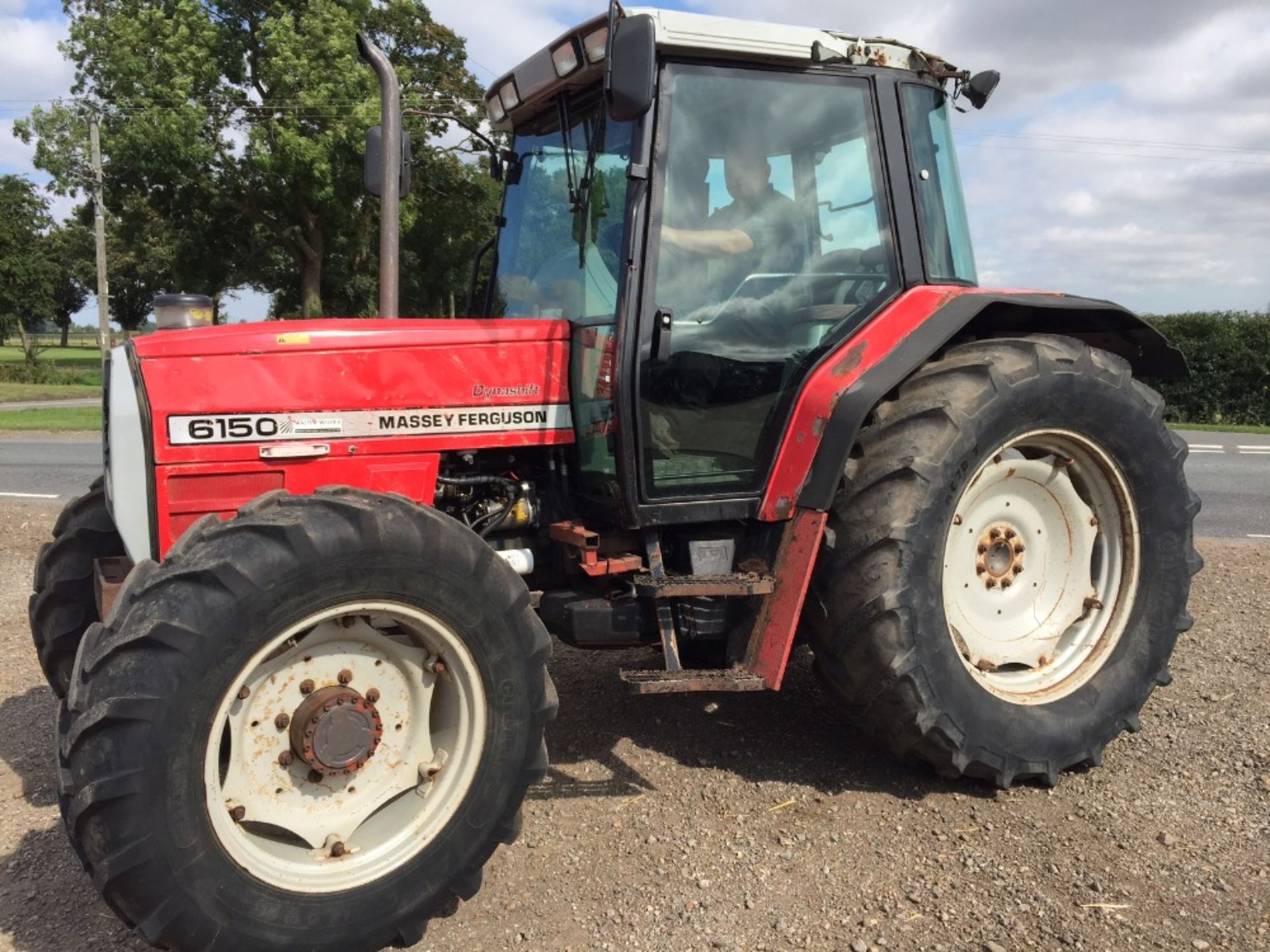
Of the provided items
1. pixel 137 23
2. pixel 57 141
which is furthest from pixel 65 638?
pixel 57 141

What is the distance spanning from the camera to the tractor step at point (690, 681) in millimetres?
3045

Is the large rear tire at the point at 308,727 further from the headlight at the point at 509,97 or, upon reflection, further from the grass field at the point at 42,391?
the grass field at the point at 42,391

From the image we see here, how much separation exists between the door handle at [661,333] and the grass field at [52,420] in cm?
1679

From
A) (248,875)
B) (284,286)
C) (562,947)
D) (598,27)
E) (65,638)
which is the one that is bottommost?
(562,947)

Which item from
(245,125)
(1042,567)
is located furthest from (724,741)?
(245,125)

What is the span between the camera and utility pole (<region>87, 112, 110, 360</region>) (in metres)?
21.7

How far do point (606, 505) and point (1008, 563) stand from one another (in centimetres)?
147

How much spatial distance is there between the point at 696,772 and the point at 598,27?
243 cm

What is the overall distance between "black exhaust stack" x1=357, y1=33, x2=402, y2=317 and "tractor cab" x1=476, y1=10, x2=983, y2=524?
44 cm

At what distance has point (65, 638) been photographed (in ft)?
11.4

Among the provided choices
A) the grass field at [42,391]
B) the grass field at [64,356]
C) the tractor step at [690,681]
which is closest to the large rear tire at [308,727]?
the tractor step at [690,681]

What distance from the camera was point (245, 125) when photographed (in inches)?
872

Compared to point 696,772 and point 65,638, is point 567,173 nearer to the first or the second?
point 696,772

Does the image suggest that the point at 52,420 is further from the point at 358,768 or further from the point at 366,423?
the point at 358,768
